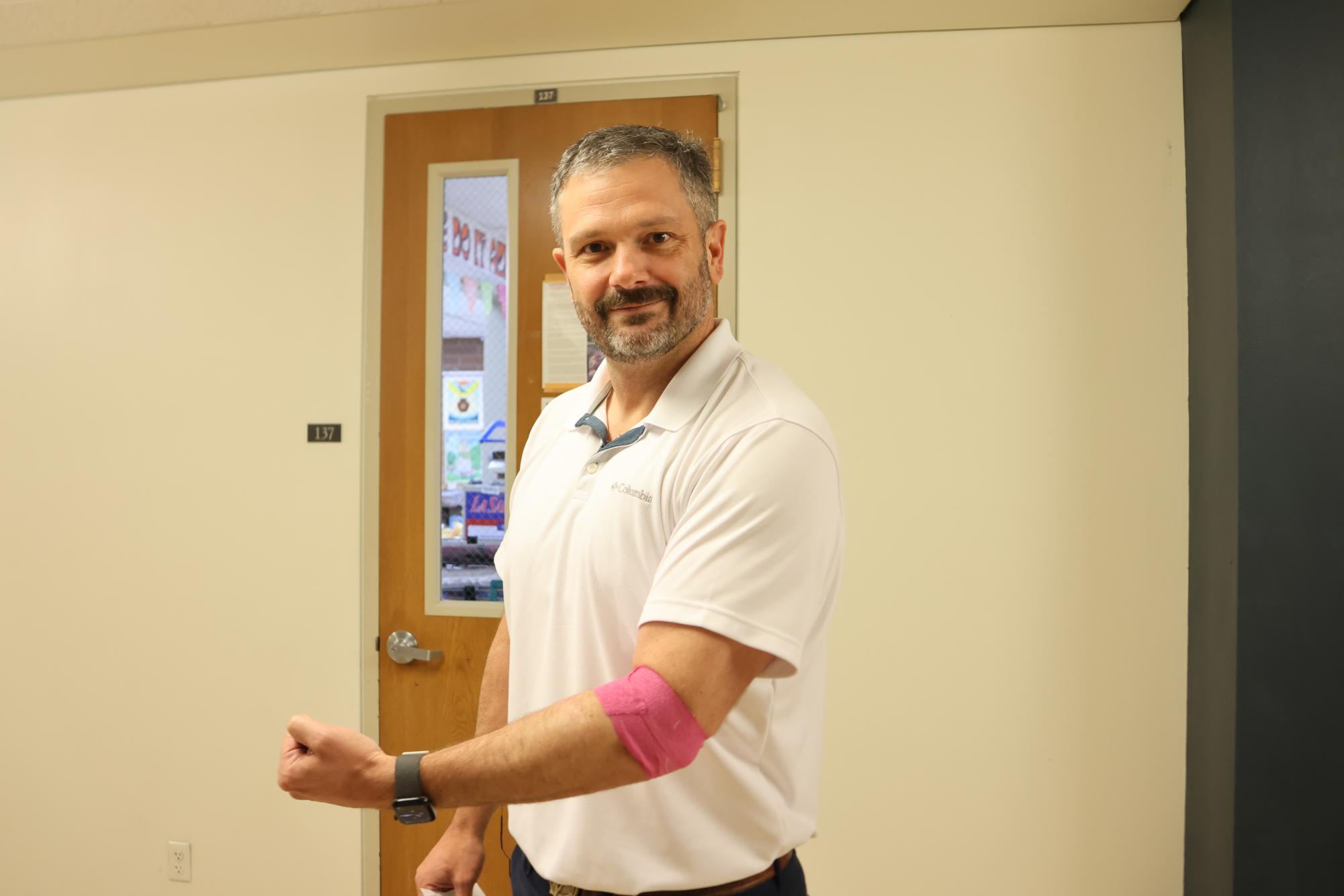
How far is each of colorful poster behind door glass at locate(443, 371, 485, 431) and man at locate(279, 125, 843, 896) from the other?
1077 mm

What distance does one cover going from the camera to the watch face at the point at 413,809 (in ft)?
2.86

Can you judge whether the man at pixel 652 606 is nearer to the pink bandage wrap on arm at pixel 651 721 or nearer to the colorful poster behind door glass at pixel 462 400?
the pink bandage wrap on arm at pixel 651 721

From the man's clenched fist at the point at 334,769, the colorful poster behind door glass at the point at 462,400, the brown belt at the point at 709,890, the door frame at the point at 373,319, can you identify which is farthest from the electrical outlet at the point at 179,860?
the man's clenched fist at the point at 334,769

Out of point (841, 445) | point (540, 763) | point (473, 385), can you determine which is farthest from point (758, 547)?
point (473, 385)

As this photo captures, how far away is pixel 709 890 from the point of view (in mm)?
1060

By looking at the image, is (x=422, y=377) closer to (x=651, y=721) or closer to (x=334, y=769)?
(x=334, y=769)

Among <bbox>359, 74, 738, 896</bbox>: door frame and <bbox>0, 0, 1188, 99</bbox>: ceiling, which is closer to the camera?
<bbox>0, 0, 1188, 99</bbox>: ceiling

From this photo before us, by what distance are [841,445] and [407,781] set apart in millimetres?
1518

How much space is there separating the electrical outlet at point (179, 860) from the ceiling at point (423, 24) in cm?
214

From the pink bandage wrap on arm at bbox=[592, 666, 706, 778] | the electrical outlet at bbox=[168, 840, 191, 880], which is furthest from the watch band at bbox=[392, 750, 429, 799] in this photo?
the electrical outlet at bbox=[168, 840, 191, 880]

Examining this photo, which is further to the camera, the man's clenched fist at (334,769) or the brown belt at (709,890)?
the brown belt at (709,890)

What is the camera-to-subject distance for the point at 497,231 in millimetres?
2334

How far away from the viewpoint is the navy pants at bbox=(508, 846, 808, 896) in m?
1.10

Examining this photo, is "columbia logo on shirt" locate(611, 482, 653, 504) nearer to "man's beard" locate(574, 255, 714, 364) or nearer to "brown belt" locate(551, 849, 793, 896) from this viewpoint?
"man's beard" locate(574, 255, 714, 364)
